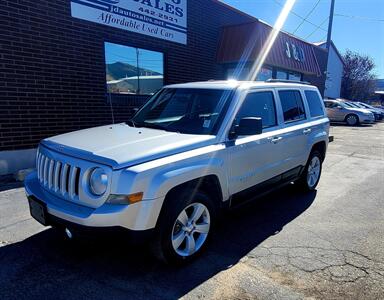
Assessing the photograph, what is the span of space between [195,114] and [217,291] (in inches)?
77.9

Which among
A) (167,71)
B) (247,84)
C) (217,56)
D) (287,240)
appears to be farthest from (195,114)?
(217,56)

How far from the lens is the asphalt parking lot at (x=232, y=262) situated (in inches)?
111

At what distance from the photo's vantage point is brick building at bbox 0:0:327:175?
639cm

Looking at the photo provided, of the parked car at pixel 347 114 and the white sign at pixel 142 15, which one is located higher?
the white sign at pixel 142 15

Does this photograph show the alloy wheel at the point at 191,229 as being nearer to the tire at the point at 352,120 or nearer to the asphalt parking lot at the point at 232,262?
the asphalt parking lot at the point at 232,262

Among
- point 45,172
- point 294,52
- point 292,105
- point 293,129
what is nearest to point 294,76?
point 294,52

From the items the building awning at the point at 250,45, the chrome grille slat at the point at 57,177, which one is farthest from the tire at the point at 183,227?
the building awning at the point at 250,45

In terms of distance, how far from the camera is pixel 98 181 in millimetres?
2703

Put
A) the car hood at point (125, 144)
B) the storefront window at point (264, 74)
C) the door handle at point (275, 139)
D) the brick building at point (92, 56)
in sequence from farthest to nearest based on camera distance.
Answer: the storefront window at point (264, 74) < the brick building at point (92, 56) < the door handle at point (275, 139) < the car hood at point (125, 144)

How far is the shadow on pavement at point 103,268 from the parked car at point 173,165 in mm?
227

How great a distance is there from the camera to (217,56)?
11.3 m

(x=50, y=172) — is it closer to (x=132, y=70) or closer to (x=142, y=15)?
(x=132, y=70)

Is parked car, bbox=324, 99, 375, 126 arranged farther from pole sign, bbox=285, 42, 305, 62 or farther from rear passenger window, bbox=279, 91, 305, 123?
rear passenger window, bbox=279, 91, 305, 123

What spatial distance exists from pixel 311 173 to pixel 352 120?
18181mm
